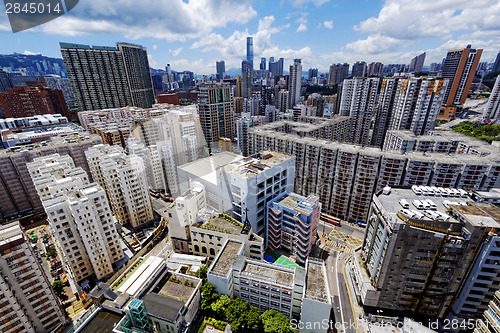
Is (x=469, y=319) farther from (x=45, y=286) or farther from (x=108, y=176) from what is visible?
(x=108, y=176)

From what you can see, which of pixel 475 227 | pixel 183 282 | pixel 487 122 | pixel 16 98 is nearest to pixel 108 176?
pixel 183 282

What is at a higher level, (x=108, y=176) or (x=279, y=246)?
(x=108, y=176)

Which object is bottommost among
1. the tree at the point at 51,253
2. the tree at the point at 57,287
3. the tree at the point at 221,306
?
the tree at the point at 51,253

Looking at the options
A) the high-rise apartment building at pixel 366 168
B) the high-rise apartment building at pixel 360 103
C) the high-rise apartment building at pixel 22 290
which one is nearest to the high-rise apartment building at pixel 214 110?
the high-rise apartment building at pixel 366 168

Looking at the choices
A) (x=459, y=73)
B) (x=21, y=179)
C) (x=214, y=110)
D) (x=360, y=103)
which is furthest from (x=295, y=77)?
(x=21, y=179)

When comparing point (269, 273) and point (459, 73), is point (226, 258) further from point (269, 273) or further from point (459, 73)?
point (459, 73)

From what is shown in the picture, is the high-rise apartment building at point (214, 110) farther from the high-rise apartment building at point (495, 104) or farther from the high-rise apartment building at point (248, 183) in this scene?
the high-rise apartment building at point (495, 104)
